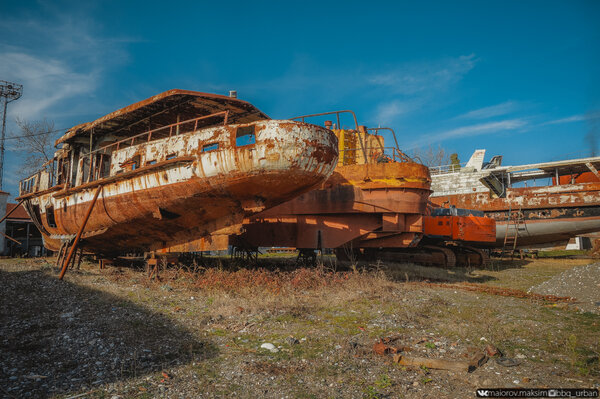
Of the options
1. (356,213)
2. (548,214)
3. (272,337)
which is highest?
(548,214)

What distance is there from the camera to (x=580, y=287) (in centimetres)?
778

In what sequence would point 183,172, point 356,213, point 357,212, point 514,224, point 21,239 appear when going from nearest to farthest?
1. point 183,172
2. point 357,212
3. point 356,213
4. point 514,224
5. point 21,239

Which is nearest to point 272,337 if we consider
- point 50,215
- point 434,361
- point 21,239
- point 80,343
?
point 434,361

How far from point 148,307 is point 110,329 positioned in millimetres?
1217

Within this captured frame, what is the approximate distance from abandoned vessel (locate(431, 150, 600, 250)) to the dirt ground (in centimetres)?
960

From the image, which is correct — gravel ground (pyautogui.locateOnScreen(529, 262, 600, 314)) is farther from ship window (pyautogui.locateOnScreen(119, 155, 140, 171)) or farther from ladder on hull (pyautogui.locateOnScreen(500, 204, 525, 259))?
ship window (pyautogui.locateOnScreen(119, 155, 140, 171))

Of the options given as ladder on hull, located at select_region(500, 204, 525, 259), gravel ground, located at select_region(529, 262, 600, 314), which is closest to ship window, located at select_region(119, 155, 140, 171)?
gravel ground, located at select_region(529, 262, 600, 314)

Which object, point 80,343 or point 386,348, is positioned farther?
point 80,343

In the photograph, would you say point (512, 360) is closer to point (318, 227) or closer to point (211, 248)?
point (211, 248)

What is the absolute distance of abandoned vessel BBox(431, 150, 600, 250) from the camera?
51.4ft

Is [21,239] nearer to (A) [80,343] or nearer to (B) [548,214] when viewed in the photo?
(A) [80,343]

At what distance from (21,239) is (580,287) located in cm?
2558

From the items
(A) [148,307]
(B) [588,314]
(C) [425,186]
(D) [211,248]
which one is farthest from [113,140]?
(B) [588,314]

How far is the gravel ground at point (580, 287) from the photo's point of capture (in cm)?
701
